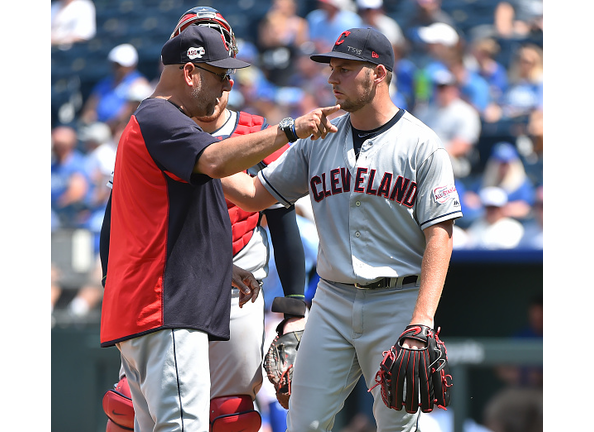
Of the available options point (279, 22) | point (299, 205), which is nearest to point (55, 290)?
point (299, 205)

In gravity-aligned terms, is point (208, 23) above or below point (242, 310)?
above

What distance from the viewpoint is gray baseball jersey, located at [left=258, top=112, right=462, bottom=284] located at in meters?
2.83

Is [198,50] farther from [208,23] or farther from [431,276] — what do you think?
[431,276]

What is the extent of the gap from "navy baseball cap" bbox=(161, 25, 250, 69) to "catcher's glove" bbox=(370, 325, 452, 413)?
1.14 m

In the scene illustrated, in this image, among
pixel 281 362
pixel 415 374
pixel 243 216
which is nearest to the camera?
pixel 415 374

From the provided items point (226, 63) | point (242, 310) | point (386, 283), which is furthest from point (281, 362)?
point (226, 63)

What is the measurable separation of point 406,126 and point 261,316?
101 centimetres

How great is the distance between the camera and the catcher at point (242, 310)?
121 inches

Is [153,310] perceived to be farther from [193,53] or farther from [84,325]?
[84,325]

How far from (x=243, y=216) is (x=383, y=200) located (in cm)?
68

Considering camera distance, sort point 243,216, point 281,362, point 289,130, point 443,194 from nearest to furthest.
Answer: point 289,130 → point 443,194 → point 281,362 → point 243,216

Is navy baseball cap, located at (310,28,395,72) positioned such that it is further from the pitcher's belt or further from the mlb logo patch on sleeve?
the pitcher's belt

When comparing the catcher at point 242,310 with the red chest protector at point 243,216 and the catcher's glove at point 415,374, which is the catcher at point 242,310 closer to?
Result: the red chest protector at point 243,216

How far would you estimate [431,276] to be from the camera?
270 cm
